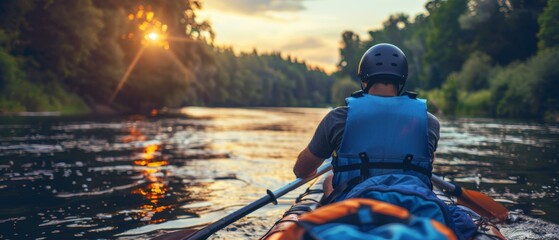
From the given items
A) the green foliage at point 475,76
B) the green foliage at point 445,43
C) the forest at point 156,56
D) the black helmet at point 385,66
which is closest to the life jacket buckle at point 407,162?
the black helmet at point 385,66

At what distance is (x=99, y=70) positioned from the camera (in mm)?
35906

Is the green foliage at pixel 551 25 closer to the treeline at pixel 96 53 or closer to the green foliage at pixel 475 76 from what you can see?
the green foliage at pixel 475 76

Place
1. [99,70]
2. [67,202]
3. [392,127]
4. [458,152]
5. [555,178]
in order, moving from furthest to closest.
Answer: [99,70] → [458,152] → [555,178] → [67,202] → [392,127]

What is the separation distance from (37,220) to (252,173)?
405cm

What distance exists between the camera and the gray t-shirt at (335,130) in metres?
3.46

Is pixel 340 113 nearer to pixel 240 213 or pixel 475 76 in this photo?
pixel 240 213

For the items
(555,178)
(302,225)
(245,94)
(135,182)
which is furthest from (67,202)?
(245,94)

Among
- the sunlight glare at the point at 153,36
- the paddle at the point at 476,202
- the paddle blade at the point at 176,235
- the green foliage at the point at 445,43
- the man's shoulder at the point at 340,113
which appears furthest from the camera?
the green foliage at the point at 445,43

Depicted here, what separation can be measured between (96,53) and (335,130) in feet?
115

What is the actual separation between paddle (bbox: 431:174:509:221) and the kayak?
0.14 m

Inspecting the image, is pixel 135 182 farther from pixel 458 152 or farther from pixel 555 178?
pixel 458 152

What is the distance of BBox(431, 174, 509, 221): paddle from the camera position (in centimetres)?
473

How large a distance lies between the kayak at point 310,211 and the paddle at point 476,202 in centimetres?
14

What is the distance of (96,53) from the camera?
35781 millimetres
